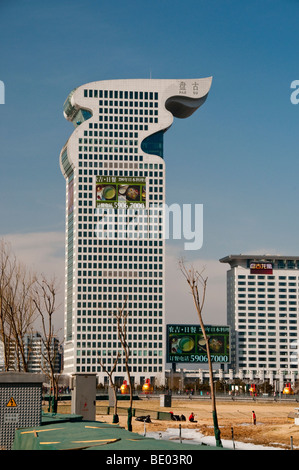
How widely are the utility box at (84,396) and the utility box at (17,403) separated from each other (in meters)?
17.0

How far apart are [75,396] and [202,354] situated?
15347 centimetres

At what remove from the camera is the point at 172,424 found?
66500mm

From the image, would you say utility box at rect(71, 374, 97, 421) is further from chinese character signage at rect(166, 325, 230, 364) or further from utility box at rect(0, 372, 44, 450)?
chinese character signage at rect(166, 325, 230, 364)

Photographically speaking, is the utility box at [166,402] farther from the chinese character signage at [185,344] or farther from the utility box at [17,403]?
the chinese character signage at [185,344]

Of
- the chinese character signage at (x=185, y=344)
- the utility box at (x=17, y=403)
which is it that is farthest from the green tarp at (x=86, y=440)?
the chinese character signage at (x=185, y=344)

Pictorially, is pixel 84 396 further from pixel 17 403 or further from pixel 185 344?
pixel 185 344

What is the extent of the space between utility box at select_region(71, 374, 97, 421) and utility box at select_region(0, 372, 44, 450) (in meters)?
17.0

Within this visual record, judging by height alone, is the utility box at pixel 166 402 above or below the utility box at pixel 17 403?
below

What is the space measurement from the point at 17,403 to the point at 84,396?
17603mm

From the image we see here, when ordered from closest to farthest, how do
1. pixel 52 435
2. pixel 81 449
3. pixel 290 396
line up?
pixel 81 449 < pixel 52 435 < pixel 290 396

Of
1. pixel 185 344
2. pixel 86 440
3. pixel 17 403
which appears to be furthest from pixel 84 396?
pixel 185 344

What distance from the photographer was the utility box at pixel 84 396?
46.1 m
